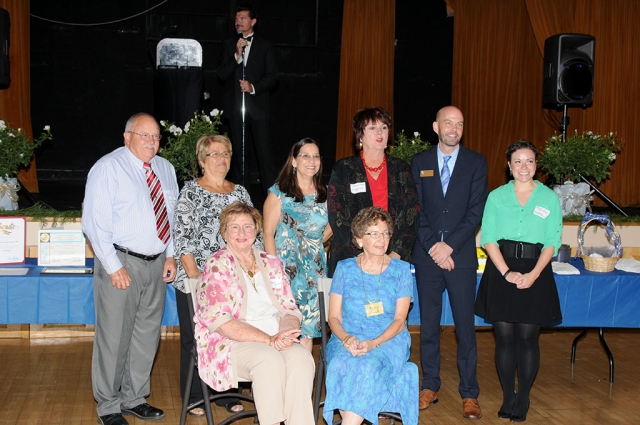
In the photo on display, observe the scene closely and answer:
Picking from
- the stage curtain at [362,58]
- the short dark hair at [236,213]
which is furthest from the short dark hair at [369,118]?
the stage curtain at [362,58]

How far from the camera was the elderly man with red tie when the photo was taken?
3.57 m

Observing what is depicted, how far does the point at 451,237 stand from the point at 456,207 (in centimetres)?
17

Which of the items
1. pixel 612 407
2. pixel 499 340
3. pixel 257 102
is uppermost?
pixel 257 102

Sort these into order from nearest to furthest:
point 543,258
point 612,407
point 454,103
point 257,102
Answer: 1. point 543,258
2. point 612,407
3. point 257,102
4. point 454,103

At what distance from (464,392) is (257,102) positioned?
10.7ft

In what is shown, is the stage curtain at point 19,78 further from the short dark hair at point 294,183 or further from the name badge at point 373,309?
the name badge at point 373,309

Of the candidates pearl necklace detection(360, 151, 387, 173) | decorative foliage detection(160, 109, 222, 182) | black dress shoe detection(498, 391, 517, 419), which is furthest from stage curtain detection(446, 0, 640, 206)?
pearl necklace detection(360, 151, 387, 173)

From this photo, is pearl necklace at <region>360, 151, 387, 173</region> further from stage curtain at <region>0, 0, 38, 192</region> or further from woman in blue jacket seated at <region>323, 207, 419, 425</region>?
stage curtain at <region>0, 0, 38, 192</region>

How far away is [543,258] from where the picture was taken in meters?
3.83

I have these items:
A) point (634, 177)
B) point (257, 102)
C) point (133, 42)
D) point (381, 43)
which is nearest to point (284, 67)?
point (381, 43)

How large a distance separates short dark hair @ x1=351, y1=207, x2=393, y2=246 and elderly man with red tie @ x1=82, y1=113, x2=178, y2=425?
0.99 metres

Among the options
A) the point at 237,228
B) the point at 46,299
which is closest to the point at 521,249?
the point at 237,228

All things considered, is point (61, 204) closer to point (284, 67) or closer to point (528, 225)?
point (284, 67)

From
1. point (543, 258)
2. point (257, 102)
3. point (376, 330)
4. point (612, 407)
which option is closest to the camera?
point (376, 330)
